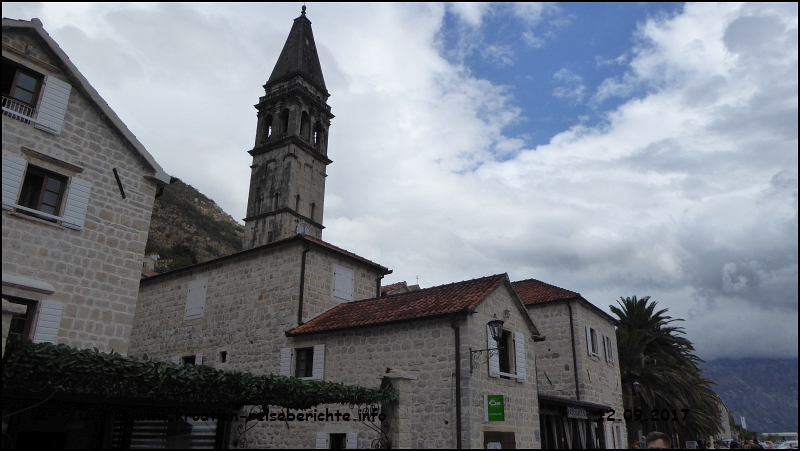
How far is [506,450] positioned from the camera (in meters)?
14.7

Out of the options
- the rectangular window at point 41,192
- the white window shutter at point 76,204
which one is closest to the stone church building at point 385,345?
the white window shutter at point 76,204

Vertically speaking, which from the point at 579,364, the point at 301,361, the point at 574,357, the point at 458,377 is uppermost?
the point at 574,357

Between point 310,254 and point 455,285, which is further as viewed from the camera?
point 310,254

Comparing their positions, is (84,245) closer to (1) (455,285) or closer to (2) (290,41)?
(1) (455,285)

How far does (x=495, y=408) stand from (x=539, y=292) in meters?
10.9

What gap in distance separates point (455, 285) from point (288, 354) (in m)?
6.05

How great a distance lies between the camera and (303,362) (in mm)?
18188

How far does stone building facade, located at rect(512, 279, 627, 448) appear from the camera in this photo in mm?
20766

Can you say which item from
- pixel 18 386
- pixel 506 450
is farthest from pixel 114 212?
pixel 506 450

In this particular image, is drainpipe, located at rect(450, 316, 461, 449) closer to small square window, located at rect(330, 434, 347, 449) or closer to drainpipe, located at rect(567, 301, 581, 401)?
small square window, located at rect(330, 434, 347, 449)

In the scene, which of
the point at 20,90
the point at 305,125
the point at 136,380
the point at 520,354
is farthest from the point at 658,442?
the point at 305,125

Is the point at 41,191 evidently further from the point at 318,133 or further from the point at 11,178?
the point at 318,133

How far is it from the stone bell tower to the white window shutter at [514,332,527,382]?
22109 millimetres

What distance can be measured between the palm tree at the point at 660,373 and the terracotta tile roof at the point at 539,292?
18.5ft
